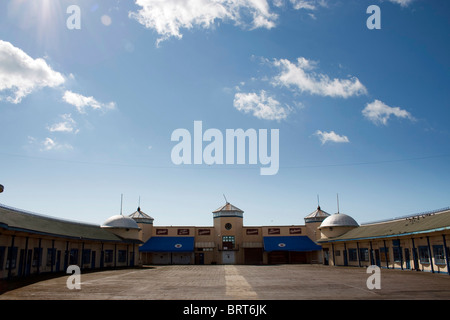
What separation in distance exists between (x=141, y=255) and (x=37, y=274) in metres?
29.7

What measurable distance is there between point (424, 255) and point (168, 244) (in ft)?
128

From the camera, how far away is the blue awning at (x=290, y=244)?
5622 cm

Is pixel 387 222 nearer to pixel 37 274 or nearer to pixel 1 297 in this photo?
pixel 37 274

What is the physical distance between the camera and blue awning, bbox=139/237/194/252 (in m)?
57.1

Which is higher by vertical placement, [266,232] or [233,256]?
[266,232]

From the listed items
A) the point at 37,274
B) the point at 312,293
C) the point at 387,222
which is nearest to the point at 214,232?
the point at 387,222

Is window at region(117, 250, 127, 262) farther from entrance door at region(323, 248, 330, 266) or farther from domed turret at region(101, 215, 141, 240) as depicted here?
entrance door at region(323, 248, 330, 266)

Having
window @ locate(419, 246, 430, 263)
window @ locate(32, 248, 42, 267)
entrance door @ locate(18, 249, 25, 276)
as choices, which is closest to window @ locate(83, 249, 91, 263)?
window @ locate(32, 248, 42, 267)

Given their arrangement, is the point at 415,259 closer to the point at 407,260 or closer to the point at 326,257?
the point at 407,260

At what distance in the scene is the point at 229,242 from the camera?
194 ft

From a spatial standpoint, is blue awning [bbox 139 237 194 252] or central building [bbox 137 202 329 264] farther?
central building [bbox 137 202 329 264]

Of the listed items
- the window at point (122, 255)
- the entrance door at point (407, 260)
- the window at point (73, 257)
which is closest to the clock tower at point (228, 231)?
the window at point (122, 255)

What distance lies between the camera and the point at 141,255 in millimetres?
57750
